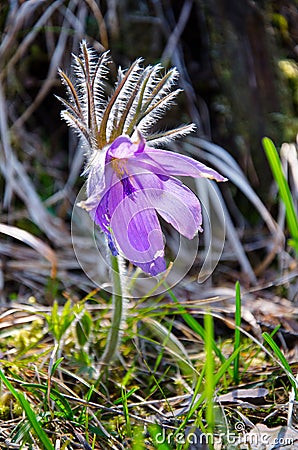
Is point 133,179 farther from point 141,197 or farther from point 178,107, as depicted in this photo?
point 178,107

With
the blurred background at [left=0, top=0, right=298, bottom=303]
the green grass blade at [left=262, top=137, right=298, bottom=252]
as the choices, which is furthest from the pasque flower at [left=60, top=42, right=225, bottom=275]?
the blurred background at [left=0, top=0, right=298, bottom=303]

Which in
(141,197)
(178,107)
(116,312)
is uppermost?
(178,107)

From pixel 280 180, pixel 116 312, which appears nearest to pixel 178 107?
pixel 280 180

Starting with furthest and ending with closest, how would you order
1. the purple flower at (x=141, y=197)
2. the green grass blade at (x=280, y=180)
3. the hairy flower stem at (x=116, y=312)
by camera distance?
the green grass blade at (x=280, y=180)
the hairy flower stem at (x=116, y=312)
the purple flower at (x=141, y=197)

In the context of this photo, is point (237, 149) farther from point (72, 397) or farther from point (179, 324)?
point (72, 397)

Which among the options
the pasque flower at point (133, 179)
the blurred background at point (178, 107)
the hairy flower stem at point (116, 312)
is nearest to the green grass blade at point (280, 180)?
the pasque flower at point (133, 179)

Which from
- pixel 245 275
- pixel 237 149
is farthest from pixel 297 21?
pixel 245 275

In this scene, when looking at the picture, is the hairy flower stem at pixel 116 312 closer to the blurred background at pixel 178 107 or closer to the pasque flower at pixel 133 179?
the pasque flower at pixel 133 179
